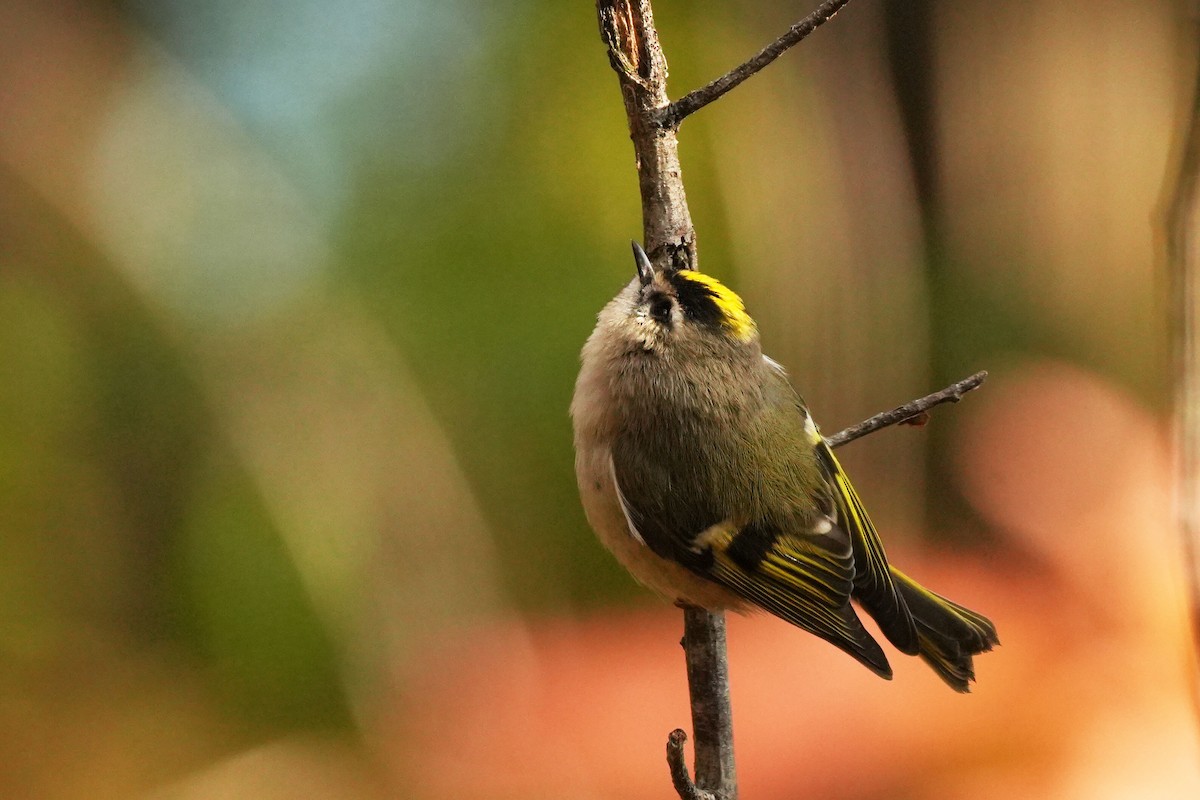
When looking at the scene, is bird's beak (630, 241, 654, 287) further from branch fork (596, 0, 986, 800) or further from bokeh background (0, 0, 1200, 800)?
bokeh background (0, 0, 1200, 800)

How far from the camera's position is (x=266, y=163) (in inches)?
54.6

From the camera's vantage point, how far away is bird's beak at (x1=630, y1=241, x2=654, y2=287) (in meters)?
0.79

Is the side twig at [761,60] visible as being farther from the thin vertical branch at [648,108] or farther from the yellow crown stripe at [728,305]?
the yellow crown stripe at [728,305]

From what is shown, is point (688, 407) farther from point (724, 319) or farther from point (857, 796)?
point (857, 796)

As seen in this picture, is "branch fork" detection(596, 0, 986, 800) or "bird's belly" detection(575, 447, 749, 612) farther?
"bird's belly" detection(575, 447, 749, 612)

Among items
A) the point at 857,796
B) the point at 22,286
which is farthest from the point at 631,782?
the point at 22,286

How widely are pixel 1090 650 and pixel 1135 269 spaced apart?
53cm

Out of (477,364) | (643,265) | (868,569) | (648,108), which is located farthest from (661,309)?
(477,364)

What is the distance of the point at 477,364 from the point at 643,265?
70 cm

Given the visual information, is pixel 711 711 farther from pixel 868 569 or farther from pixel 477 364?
pixel 477 364

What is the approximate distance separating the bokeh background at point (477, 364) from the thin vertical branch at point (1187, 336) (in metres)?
0.19

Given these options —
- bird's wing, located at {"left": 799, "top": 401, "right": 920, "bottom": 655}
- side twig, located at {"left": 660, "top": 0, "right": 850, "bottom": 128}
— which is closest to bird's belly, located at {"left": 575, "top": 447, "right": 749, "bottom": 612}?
bird's wing, located at {"left": 799, "top": 401, "right": 920, "bottom": 655}

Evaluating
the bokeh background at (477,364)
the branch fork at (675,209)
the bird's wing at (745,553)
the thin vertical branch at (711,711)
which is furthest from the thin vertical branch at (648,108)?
the bokeh background at (477,364)

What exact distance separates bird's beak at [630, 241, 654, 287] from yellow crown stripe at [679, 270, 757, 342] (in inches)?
1.1
